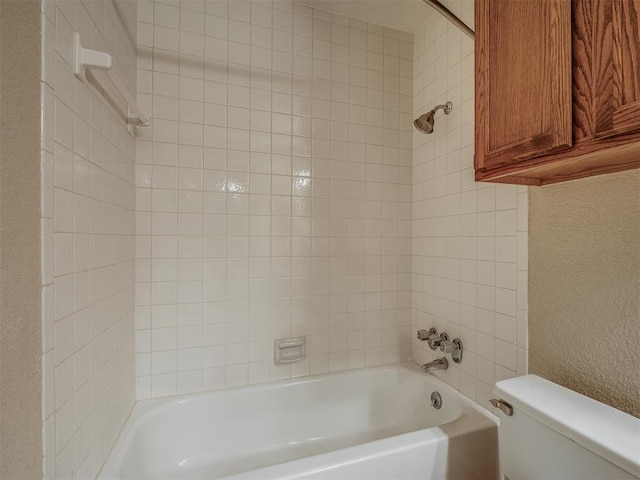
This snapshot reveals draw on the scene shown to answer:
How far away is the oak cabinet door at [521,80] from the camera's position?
0.75 meters

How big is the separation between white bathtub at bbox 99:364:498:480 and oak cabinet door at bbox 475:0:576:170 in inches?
40.5

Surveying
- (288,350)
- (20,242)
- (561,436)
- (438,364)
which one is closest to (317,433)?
(288,350)

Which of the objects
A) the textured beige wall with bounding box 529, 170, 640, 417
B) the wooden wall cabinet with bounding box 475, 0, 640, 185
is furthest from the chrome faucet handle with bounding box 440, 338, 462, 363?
the wooden wall cabinet with bounding box 475, 0, 640, 185

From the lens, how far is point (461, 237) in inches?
59.9

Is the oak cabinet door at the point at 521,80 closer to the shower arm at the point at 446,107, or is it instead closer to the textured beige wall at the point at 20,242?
the shower arm at the point at 446,107

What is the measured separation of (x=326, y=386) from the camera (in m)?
1.70

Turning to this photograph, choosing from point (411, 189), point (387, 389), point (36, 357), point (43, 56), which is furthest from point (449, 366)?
point (43, 56)

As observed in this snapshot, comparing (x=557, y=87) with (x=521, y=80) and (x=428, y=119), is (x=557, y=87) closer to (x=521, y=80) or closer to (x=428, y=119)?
(x=521, y=80)

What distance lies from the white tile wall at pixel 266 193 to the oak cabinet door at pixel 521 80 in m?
0.88

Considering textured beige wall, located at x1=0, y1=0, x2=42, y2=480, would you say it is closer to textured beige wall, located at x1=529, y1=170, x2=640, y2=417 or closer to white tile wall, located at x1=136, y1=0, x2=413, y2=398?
white tile wall, located at x1=136, y1=0, x2=413, y2=398

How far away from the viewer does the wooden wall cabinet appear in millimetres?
650

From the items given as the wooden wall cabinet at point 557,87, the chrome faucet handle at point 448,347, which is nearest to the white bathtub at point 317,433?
the chrome faucet handle at point 448,347

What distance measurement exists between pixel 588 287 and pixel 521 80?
2.21 ft

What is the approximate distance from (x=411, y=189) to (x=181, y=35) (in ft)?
4.77
